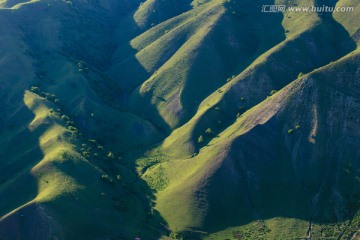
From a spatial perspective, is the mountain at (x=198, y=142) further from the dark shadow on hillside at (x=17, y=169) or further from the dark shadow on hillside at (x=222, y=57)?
the dark shadow on hillside at (x=222, y=57)

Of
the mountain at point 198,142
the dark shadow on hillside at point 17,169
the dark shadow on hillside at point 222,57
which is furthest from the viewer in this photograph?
the dark shadow on hillside at point 222,57

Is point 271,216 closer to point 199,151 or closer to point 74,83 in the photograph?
point 199,151

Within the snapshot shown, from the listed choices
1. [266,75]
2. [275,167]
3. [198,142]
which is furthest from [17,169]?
[266,75]

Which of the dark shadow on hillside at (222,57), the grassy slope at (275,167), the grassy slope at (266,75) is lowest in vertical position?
the grassy slope at (275,167)

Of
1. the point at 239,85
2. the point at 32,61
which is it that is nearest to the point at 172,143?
the point at 239,85

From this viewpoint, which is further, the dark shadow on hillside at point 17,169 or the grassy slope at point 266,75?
the grassy slope at point 266,75

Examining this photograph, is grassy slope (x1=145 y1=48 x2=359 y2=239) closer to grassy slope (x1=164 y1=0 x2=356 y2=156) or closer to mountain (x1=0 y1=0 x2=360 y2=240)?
mountain (x1=0 y1=0 x2=360 y2=240)

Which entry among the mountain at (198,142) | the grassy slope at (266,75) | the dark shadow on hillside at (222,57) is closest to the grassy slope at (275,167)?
the mountain at (198,142)

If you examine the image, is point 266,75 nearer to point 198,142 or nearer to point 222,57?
point 222,57

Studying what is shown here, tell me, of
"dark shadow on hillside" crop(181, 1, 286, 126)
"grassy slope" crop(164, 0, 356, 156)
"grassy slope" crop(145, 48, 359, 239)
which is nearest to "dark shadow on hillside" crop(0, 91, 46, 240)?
"grassy slope" crop(145, 48, 359, 239)
